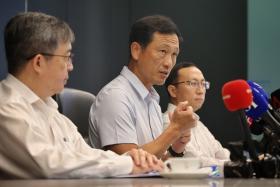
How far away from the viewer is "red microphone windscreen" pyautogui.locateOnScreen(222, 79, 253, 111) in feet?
5.74

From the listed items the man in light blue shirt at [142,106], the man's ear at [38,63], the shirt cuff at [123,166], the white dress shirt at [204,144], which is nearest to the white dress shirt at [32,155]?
the shirt cuff at [123,166]

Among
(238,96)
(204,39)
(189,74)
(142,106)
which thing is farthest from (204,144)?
(238,96)

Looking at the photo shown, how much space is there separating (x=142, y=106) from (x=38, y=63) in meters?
0.89

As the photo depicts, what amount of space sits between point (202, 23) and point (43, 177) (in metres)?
3.28

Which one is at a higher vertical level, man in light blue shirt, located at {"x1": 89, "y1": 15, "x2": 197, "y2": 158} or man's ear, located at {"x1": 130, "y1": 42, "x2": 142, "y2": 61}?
man's ear, located at {"x1": 130, "y1": 42, "x2": 142, "y2": 61}

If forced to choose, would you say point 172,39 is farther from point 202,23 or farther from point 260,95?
point 202,23

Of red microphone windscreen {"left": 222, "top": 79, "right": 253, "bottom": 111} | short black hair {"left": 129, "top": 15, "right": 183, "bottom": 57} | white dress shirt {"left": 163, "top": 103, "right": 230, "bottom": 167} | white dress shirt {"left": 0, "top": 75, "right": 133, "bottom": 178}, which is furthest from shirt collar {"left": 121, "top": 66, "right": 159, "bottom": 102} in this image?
red microphone windscreen {"left": 222, "top": 79, "right": 253, "bottom": 111}

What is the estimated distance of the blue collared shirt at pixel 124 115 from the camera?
2689 millimetres

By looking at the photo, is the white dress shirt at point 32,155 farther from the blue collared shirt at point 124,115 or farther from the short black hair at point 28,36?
the blue collared shirt at point 124,115

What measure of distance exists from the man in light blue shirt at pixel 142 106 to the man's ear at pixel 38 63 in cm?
64

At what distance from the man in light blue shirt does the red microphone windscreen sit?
71 cm

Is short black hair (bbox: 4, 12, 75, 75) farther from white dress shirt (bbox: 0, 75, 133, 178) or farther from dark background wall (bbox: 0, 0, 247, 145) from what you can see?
dark background wall (bbox: 0, 0, 247, 145)

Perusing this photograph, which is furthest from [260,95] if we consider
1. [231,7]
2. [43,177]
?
[231,7]

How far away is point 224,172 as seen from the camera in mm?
1890
